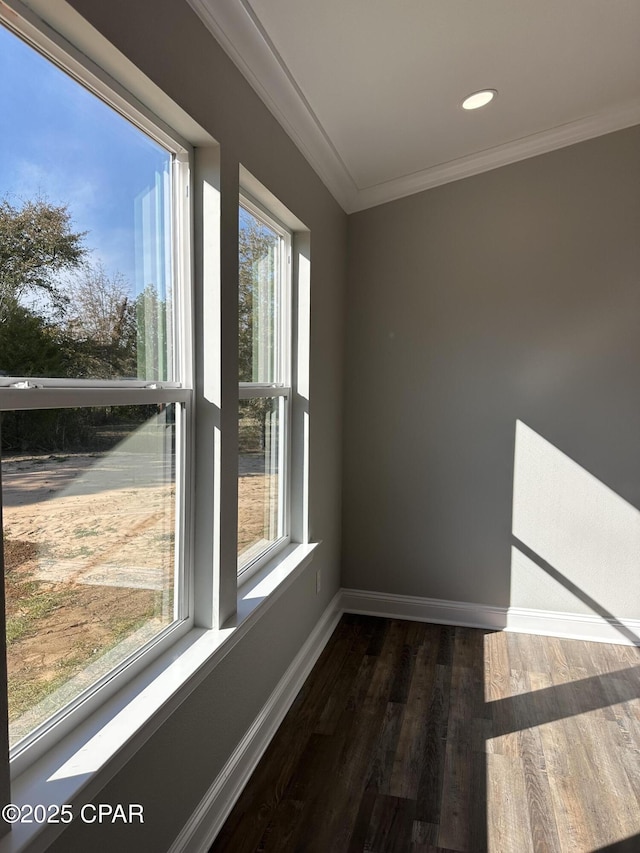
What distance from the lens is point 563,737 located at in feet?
7.97

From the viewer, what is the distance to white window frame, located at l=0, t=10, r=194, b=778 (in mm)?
1209

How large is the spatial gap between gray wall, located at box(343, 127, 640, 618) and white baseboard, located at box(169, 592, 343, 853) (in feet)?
3.45

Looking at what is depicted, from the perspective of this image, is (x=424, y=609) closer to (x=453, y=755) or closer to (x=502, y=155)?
(x=453, y=755)

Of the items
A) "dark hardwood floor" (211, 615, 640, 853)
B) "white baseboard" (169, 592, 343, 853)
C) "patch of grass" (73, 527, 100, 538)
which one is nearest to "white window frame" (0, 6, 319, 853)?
"patch of grass" (73, 527, 100, 538)

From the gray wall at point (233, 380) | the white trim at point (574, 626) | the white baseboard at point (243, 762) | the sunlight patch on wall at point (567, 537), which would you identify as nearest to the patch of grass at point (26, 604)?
the gray wall at point (233, 380)

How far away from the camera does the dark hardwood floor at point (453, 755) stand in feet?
6.21

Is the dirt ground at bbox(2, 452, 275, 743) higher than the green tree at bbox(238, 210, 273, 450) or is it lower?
lower

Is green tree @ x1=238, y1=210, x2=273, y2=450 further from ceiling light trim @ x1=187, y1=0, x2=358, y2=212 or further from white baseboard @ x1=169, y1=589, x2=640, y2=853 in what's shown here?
white baseboard @ x1=169, y1=589, x2=640, y2=853

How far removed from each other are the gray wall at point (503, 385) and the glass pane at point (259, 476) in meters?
1.03

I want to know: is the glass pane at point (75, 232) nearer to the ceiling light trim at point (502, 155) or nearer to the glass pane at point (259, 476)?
the glass pane at point (259, 476)

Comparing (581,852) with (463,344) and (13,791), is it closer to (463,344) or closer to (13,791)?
(13,791)

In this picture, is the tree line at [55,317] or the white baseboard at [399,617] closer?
the tree line at [55,317]

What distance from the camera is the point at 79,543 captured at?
4.52ft

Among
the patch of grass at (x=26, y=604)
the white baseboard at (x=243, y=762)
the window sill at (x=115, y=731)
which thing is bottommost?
the white baseboard at (x=243, y=762)
